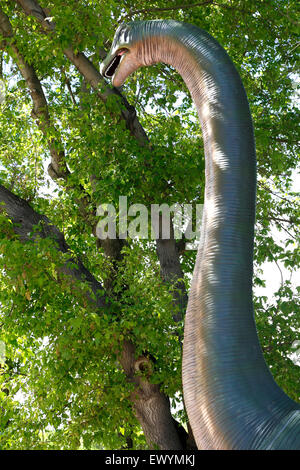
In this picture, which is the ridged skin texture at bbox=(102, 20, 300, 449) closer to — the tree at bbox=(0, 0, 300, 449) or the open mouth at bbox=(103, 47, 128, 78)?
the open mouth at bbox=(103, 47, 128, 78)

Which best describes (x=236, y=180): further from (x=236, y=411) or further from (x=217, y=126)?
(x=236, y=411)

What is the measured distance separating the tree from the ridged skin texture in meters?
3.23

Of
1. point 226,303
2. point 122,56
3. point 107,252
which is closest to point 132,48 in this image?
point 122,56

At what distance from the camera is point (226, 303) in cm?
193

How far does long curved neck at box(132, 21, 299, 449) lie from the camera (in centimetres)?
176

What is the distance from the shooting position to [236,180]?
7.09 ft

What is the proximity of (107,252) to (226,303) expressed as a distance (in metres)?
5.90

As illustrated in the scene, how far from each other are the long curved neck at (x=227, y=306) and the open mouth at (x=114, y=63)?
0.78 meters

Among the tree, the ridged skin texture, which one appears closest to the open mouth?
the ridged skin texture

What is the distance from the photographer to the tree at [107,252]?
5777 millimetres

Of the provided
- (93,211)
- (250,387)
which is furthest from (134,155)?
(250,387)

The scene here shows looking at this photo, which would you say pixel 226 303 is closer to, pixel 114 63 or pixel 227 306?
pixel 227 306

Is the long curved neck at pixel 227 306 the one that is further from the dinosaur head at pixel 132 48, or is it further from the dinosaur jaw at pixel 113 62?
the dinosaur jaw at pixel 113 62

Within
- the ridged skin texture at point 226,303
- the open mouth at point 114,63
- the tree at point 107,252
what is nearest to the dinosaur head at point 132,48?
the open mouth at point 114,63
